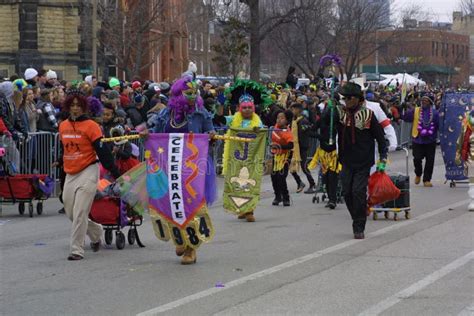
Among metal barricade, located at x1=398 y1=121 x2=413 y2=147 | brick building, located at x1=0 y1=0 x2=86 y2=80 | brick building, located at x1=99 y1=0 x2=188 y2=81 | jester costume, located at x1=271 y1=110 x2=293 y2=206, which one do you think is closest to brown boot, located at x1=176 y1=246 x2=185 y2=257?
jester costume, located at x1=271 y1=110 x2=293 y2=206

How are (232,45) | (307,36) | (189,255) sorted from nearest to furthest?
(189,255)
(232,45)
(307,36)

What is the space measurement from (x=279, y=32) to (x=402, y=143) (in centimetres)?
1503

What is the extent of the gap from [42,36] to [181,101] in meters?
42.5

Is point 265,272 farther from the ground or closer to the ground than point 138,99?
closer to the ground

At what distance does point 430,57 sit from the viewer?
7988 centimetres

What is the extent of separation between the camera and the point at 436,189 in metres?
19.6

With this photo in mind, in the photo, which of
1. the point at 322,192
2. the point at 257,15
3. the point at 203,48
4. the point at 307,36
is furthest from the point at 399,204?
the point at 203,48

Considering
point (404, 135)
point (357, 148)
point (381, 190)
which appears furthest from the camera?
point (404, 135)

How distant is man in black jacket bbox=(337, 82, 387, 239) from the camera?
12.3 metres

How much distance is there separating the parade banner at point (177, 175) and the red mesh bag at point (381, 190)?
346cm

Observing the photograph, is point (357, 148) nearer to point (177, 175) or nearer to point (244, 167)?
point (244, 167)

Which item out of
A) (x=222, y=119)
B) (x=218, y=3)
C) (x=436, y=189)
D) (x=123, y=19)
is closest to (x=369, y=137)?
(x=436, y=189)

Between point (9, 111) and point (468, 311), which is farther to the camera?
point (9, 111)

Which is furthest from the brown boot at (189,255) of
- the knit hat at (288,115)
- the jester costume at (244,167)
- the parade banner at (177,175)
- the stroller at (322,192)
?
the knit hat at (288,115)
